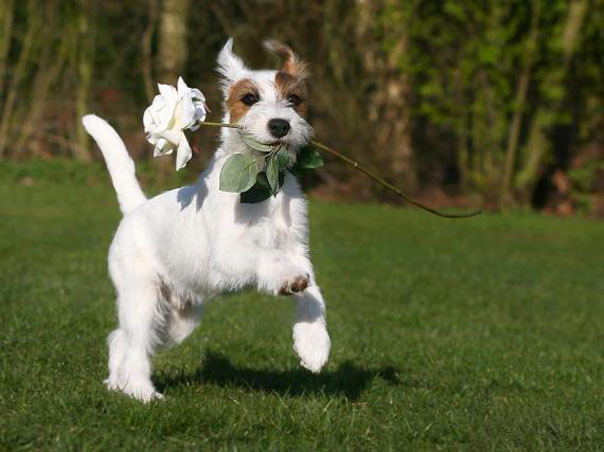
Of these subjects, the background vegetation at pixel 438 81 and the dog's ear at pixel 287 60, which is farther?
the background vegetation at pixel 438 81

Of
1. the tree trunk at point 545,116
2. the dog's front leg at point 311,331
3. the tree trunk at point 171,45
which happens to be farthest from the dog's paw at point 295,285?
the tree trunk at point 171,45

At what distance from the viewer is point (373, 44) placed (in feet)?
54.8

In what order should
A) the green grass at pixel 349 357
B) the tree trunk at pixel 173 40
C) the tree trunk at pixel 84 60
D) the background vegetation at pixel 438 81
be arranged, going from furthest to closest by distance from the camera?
the tree trunk at pixel 84 60 → the tree trunk at pixel 173 40 → the background vegetation at pixel 438 81 → the green grass at pixel 349 357

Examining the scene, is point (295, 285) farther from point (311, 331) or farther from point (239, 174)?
point (239, 174)

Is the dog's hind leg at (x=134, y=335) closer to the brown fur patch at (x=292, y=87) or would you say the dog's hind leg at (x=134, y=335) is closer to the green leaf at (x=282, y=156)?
the green leaf at (x=282, y=156)

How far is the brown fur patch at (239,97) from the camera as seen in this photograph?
183 inches

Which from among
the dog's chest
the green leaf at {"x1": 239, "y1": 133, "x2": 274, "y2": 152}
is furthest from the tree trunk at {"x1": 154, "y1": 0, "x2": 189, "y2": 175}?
the green leaf at {"x1": 239, "y1": 133, "x2": 274, "y2": 152}

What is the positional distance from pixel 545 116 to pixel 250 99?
41.4 ft

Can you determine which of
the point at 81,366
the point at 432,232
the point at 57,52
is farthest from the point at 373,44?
the point at 81,366

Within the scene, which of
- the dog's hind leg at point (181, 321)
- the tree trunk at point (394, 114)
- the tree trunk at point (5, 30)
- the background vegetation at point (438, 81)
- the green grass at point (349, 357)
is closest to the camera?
the green grass at point (349, 357)

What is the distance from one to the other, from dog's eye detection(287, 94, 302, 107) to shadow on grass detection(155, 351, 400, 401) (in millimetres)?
1339

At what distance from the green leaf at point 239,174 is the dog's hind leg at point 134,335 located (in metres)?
0.87

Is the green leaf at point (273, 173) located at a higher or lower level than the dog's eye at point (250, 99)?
lower

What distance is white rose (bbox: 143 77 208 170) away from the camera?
171 inches
